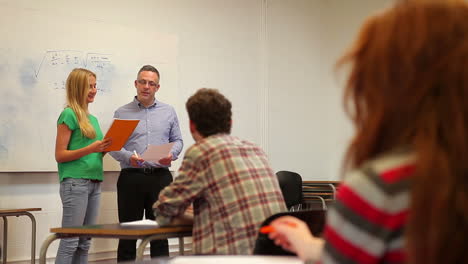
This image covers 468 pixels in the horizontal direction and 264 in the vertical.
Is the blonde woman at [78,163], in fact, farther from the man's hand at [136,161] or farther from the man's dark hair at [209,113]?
the man's dark hair at [209,113]

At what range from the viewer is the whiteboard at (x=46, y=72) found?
16.1 feet

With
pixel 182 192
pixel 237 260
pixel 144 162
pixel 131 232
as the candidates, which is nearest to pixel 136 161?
pixel 144 162

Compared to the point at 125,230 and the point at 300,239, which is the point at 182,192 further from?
the point at 300,239

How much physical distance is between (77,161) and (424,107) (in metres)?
3.60

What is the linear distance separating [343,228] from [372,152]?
11 cm

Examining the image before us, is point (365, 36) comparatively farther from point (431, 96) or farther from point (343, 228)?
point (343, 228)

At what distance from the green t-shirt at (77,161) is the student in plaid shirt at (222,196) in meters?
1.65

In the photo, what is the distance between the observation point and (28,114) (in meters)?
5.01

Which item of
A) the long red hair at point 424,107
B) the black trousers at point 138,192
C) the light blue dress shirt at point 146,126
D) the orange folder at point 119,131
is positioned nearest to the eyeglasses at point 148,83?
the light blue dress shirt at point 146,126

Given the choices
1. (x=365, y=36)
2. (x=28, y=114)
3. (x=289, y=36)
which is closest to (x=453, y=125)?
(x=365, y=36)

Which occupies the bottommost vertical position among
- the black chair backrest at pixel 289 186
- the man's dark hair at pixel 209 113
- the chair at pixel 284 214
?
the black chair backrest at pixel 289 186

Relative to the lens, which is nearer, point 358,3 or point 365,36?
point 365,36

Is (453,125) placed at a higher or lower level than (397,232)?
higher

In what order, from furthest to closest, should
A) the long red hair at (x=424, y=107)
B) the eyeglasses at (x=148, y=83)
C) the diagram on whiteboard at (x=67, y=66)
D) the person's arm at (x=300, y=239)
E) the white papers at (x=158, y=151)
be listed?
the diagram on whiteboard at (x=67, y=66), the eyeglasses at (x=148, y=83), the white papers at (x=158, y=151), the person's arm at (x=300, y=239), the long red hair at (x=424, y=107)
